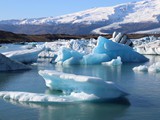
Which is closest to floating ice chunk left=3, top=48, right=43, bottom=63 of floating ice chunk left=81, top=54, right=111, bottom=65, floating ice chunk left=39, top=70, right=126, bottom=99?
floating ice chunk left=81, top=54, right=111, bottom=65

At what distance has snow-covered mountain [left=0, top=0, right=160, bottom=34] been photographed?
105875mm

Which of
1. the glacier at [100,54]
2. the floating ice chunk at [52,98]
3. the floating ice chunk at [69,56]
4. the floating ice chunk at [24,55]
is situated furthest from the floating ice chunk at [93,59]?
the floating ice chunk at [52,98]

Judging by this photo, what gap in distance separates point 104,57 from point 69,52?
5.02ft

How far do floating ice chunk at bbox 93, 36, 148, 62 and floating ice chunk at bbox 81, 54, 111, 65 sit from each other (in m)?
0.57

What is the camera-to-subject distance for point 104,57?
1719cm

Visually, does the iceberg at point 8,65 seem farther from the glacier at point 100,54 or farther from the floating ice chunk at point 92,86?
the floating ice chunk at point 92,86

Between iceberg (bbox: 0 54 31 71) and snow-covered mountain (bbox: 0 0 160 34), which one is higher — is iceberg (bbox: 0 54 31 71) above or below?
below

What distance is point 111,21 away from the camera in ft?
385

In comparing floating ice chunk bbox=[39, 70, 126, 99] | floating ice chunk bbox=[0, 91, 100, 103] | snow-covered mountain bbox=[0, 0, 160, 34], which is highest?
snow-covered mountain bbox=[0, 0, 160, 34]

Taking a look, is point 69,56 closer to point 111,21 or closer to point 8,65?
point 8,65

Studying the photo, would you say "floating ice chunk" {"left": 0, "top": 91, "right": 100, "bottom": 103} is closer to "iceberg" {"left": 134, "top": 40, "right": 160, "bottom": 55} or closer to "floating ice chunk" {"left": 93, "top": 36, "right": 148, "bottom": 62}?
"floating ice chunk" {"left": 93, "top": 36, "right": 148, "bottom": 62}

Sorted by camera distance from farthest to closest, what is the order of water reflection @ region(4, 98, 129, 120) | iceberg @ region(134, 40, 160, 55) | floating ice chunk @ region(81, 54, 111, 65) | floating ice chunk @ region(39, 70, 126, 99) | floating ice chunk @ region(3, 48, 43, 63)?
iceberg @ region(134, 40, 160, 55)
floating ice chunk @ region(81, 54, 111, 65)
floating ice chunk @ region(3, 48, 43, 63)
floating ice chunk @ region(39, 70, 126, 99)
water reflection @ region(4, 98, 129, 120)

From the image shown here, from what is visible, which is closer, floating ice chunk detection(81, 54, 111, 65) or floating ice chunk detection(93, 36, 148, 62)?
floating ice chunk detection(81, 54, 111, 65)

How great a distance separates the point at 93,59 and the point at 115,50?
57.9 inches
